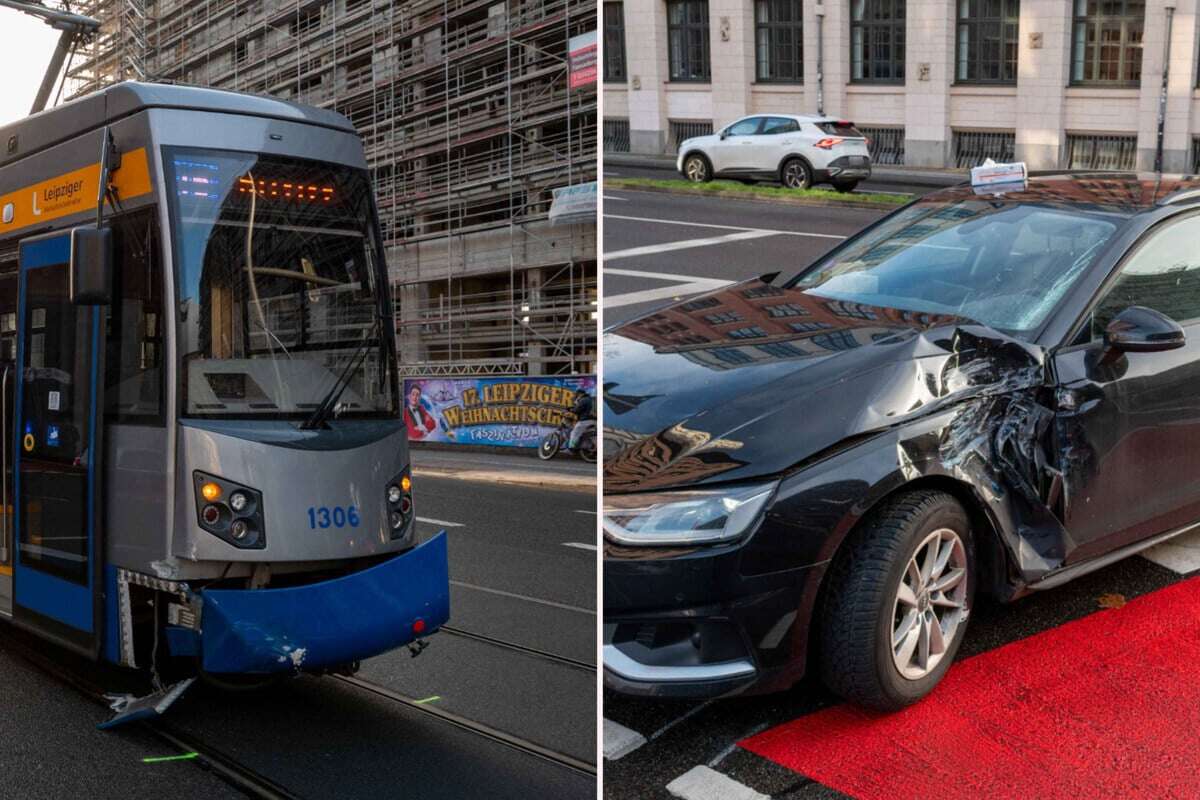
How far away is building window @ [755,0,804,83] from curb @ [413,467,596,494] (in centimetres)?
120

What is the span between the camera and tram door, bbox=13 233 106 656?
3883 millimetres

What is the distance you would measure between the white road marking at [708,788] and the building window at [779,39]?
1.63m

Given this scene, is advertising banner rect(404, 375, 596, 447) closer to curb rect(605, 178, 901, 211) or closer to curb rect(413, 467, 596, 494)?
curb rect(413, 467, 596, 494)

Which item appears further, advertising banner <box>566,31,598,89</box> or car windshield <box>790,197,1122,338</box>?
car windshield <box>790,197,1122,338</box>

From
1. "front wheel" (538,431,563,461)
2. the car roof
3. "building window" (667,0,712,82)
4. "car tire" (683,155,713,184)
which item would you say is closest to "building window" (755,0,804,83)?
"car tire" (683,155,713,184)

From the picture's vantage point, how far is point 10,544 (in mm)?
4297

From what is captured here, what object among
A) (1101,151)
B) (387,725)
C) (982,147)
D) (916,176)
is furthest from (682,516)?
(1101,151)

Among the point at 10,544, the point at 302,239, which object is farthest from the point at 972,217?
the point at 10,544

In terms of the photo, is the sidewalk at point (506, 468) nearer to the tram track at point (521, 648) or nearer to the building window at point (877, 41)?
the tram track at point (521, 648)

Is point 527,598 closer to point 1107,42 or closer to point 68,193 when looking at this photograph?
point 68,193

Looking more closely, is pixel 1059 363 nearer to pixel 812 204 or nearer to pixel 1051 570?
pixel 1051 570

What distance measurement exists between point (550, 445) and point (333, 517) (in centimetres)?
128

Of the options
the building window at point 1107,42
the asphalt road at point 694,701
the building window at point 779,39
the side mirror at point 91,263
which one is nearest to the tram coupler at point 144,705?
the side mirror at point 91,263

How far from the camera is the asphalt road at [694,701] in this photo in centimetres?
233
